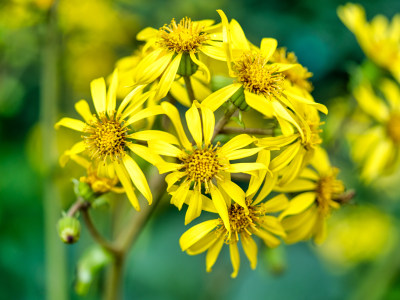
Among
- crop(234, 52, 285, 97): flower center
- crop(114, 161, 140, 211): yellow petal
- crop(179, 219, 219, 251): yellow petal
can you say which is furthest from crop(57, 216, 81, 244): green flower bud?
crop(234, 52, 285, 97): flower center

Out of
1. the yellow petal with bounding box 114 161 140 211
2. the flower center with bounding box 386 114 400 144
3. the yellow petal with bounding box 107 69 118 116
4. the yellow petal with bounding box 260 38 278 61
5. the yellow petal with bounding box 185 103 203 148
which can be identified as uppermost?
the flower center with bounding box 386 114 400 144

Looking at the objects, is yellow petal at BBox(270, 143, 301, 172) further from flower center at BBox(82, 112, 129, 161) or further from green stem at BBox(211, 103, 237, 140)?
flower center at BBox(82, 112, 129, 161)

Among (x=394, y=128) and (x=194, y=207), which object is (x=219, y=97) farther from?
(x=394, y=128)

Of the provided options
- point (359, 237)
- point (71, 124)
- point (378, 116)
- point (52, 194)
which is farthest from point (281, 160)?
point (359, 237)

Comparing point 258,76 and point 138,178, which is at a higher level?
point 258,76

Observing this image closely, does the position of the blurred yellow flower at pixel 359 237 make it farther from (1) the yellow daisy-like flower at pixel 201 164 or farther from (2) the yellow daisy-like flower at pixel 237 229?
(1) the yellow daisy-like flower at pixel 201 164

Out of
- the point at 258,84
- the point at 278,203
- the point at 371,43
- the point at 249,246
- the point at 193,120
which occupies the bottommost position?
the point at 249,246

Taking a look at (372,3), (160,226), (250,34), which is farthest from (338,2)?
(160,226)
